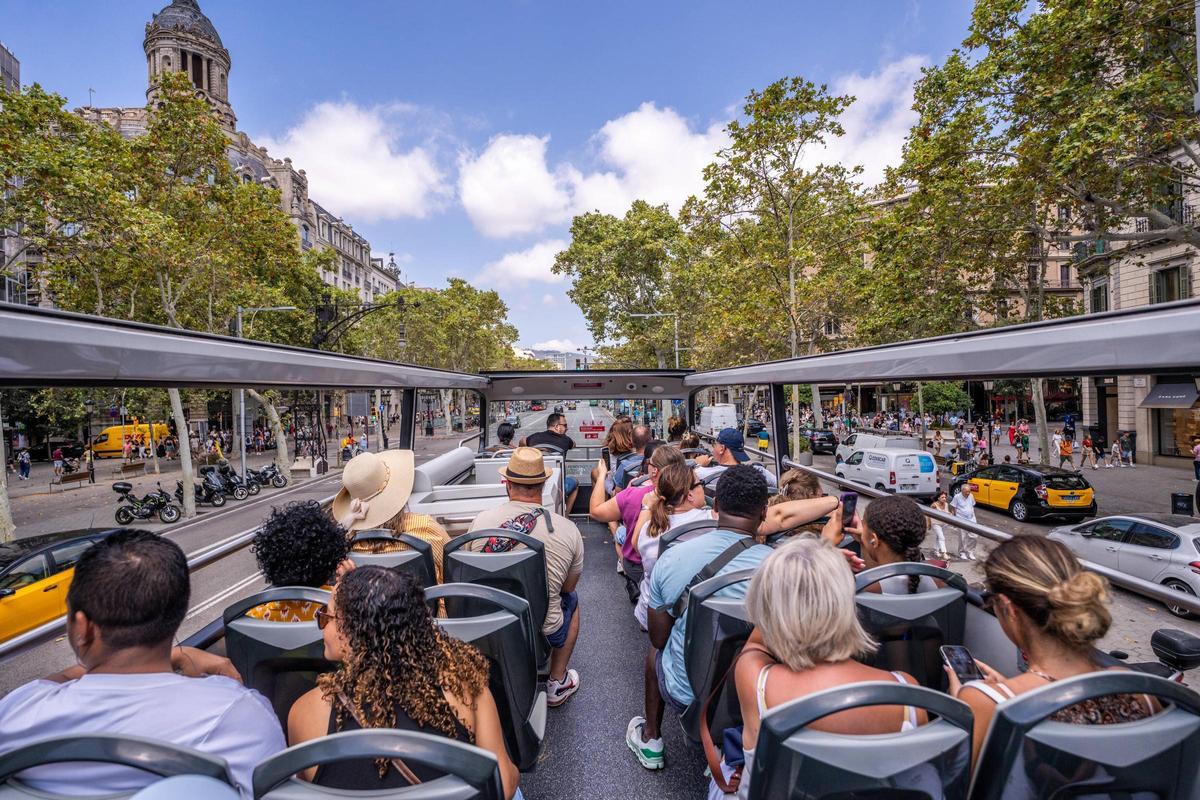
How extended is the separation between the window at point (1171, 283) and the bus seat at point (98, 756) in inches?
1058

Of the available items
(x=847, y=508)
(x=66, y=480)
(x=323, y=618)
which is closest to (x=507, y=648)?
(x=323, y=618)

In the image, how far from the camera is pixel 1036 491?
43.1ft

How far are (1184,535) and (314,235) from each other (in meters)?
62.6

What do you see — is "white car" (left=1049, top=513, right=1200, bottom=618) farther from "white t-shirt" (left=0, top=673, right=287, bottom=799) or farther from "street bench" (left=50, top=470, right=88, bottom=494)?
"street bench" (left=50, top=470, right=88, bottom=494)

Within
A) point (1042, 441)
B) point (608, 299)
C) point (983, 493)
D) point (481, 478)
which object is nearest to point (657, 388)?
point (481, 478)

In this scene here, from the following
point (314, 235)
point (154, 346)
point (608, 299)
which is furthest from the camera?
point (314, 235)

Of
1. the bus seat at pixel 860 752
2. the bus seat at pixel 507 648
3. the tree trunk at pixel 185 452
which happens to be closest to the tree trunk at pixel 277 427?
the tree trunk at pixel 185 452

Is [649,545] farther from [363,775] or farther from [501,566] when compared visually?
[363,775]

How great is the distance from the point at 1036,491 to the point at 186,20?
258ft

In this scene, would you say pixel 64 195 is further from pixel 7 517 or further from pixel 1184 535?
pixel 1184 535

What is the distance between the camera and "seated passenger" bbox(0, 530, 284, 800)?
120 centimetres

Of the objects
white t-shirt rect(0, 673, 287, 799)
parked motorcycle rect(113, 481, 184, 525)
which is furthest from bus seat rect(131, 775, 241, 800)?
parked motorcycle rect(113, 481, 184, 525)

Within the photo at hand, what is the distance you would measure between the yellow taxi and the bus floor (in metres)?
6.42

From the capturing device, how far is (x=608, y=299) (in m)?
32.6
